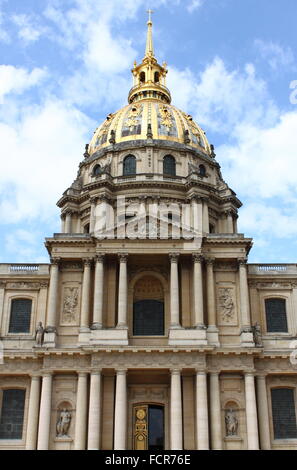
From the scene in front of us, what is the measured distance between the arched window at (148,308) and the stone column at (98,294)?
304cm

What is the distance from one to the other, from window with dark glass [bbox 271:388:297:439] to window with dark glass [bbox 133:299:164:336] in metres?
8.18

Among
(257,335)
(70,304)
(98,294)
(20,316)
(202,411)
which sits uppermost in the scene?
(98,294)

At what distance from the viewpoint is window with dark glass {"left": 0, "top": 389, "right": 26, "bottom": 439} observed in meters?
36.1

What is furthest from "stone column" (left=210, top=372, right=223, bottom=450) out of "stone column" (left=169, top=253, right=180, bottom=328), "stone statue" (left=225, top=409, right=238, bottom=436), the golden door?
the golden door

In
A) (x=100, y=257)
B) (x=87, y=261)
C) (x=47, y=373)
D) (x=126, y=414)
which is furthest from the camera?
(x=87, y=261)

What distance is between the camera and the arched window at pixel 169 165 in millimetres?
50375

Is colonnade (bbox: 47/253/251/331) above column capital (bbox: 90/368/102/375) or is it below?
above

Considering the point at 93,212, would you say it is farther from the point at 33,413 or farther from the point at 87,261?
the point at 33,413

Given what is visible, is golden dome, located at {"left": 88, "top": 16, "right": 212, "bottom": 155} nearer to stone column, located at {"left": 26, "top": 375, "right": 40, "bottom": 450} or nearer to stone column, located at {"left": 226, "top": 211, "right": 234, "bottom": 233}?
stone column, located at {"left": 226, "top": 211, "right": 234, "bottom": 233}

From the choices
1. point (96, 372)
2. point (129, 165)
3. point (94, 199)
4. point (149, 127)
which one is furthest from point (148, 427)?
point (149, 127)

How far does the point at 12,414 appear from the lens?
36562 mm

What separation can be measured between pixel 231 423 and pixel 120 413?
6598 millimetres

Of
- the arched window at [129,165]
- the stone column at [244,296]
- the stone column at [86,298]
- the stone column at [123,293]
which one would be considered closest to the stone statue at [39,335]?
the stone column at [86,298]
